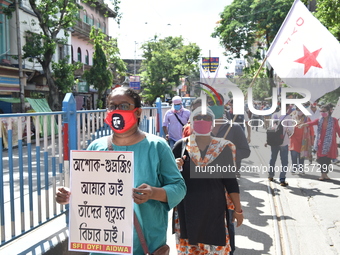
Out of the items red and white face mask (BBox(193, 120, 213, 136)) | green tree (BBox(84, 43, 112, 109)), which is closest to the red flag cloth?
red and white face mask (BBox(193, 120, 213, 136))

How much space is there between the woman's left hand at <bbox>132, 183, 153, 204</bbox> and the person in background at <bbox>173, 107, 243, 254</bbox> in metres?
1.32

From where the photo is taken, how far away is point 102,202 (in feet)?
7.64

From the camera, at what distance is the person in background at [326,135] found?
980cm

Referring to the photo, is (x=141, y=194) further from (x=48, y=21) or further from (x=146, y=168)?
(x=48, y=21)

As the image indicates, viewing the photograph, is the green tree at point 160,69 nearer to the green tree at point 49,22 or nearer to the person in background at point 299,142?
the green tree at point 49,22

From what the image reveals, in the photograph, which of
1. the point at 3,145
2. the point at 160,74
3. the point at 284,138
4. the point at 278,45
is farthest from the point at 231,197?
the point at 160,74

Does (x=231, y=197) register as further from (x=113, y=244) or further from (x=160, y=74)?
(x=160, y=74)

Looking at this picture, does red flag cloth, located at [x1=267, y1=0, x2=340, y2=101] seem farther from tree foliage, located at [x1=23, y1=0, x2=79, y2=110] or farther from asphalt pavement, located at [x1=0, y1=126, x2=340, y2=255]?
tree foliage, located at [x1=23, y1=0, x2=79, y2=110]

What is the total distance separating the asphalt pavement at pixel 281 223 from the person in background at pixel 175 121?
1721 millimetres

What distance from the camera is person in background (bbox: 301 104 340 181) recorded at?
9805 millimetres

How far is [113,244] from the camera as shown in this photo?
7.59 ft

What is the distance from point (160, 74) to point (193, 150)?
38.5 metres

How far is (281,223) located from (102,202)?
445 centimetres

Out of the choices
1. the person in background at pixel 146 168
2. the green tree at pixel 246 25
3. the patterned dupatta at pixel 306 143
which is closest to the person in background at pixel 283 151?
the patterned dupatta at pixel 306 143
